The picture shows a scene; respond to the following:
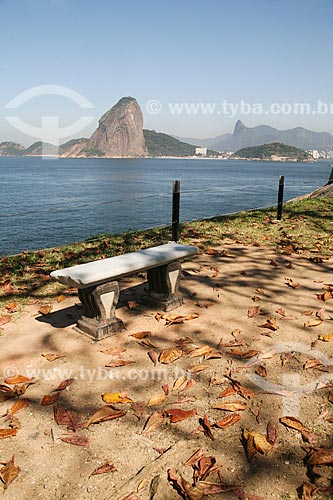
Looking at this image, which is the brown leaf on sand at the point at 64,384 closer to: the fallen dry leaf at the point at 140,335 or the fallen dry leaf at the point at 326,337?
the fallen dry leaf at the point at 140,335

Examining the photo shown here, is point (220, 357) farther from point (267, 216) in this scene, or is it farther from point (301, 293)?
point (267, 216)

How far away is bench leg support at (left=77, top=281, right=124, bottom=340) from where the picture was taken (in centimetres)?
379

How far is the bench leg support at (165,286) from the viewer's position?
457 centimetres

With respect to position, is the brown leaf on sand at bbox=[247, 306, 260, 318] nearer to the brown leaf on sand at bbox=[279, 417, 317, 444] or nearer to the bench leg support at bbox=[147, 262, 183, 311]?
the bench leg support at bbox=[147, 262, 183, 311]

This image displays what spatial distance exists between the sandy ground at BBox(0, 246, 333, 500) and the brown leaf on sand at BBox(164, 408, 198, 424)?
4 centimetres

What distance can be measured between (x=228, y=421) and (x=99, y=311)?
1.72 meters

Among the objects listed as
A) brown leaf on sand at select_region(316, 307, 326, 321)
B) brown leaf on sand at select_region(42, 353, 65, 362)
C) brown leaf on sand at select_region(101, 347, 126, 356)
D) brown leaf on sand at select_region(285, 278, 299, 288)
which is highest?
brown leaf on sand at select_region(285, 278, 299, 288)

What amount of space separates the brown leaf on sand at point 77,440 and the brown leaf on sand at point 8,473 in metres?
0.32

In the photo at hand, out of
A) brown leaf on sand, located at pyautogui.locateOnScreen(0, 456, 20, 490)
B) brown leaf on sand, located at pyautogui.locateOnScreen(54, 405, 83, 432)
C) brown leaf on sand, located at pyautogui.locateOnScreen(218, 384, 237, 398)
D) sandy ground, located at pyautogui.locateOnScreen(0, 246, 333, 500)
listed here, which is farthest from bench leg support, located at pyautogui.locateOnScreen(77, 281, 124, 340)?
brown leaf on sand, located at pyautogui.locateOnScreen(0, 456, 20, 490)

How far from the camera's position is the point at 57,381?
316cm

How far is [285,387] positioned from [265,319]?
1.33 meters

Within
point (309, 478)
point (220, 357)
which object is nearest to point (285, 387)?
point (220, 357)

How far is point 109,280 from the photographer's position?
12.5 ft

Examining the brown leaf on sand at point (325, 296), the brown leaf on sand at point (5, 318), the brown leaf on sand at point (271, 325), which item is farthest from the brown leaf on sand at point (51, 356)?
the brown leaf on sand at point (325, 296)
